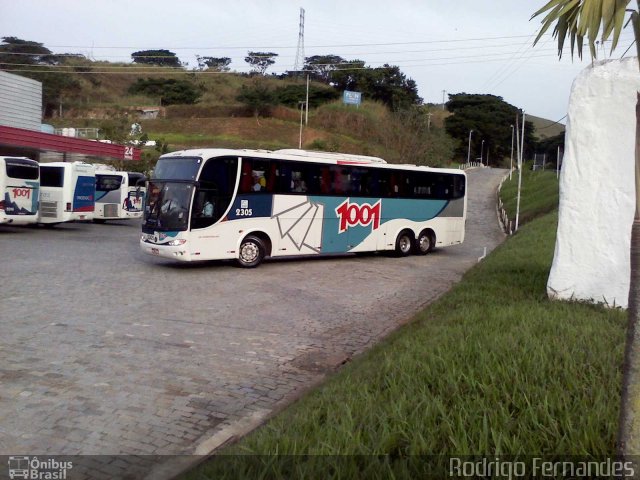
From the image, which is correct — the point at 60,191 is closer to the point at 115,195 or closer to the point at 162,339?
the point at 115,195

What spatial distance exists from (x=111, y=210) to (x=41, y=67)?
181 ft

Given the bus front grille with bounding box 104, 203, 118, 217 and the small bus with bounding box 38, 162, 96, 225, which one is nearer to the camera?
the small bus with bounding box 38, 162, 96, 225

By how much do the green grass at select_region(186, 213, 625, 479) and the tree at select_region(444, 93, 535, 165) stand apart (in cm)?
8587

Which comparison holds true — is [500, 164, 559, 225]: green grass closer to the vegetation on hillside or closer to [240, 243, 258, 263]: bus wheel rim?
the vegetation on hillside

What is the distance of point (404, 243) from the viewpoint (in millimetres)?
21172

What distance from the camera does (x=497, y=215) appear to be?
41469 mm

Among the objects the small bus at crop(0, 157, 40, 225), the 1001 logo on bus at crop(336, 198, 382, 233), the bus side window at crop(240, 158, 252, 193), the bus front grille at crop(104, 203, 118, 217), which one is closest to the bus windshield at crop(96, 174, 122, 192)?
the bus front grille at crop(104, 203, 118, 217)

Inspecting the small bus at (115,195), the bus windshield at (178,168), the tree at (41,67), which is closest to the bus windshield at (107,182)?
the small bus at (115,195)

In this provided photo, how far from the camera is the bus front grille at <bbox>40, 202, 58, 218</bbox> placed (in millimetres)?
25047

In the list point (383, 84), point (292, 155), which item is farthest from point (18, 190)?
point (383, 84)

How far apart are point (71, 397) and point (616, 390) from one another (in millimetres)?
4797

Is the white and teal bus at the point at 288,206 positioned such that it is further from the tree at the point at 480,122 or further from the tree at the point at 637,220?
the tree at the point at 480,122

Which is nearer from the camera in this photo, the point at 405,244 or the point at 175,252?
the point at 175,252

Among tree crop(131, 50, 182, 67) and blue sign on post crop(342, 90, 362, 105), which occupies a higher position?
tree crop(131, 50, 182, 67)
